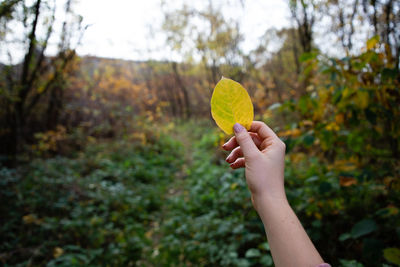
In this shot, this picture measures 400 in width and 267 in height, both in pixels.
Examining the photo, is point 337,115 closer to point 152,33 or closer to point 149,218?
point 149,218

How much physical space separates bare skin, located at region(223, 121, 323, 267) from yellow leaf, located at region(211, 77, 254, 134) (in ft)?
0.12

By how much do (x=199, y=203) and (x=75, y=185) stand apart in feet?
7.28

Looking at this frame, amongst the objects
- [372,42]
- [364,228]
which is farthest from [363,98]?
[364,228]

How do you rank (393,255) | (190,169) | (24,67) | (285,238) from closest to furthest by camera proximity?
(285,238)
(393,255)
(24,67)
(190,169)

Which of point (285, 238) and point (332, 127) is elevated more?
point (332, 127)

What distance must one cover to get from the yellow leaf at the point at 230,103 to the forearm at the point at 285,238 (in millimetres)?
249

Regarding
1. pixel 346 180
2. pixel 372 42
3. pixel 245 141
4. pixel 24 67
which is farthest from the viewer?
pixel 24 67

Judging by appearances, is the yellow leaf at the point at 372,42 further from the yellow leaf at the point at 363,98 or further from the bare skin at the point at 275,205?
the bare skin at the point at 275,205

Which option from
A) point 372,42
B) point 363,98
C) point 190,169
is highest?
point 372,42

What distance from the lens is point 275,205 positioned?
2.02ft

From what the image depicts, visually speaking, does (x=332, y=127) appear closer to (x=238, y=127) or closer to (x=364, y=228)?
(x=364, y=228)

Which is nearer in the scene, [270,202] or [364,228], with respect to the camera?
[270,202]

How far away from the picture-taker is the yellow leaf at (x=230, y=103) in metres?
0.63

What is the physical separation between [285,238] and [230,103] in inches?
15.3
